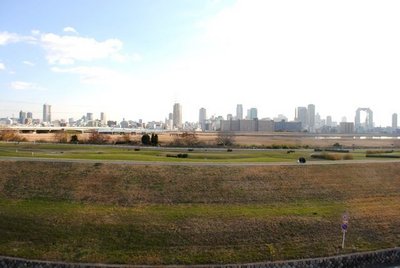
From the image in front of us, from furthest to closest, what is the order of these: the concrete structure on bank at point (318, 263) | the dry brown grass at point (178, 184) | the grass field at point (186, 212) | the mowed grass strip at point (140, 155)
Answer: the mowed grass strip at point (140, 155) < the dry brown grass at point (178, 184) < the grass field at point (186, 212) < the concrete structure on bank at point (318, 263)

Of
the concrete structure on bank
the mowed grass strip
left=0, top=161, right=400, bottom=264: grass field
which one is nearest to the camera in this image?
the concrete structure on bank

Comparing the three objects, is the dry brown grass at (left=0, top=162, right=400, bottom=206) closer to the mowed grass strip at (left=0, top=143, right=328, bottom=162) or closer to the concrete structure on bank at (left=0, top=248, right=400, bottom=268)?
the mowed grass strip at (left=0, top=143, right=328, bottom=162)

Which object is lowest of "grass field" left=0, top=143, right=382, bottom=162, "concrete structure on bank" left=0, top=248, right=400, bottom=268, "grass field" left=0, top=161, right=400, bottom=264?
"concrete structure on bank" left=0, top=248, right=400, bottom=268

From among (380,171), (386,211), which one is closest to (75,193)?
(386,211)

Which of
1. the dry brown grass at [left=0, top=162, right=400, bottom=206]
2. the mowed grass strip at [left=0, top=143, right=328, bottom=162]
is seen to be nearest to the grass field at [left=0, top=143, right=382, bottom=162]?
the mowed grass strip at [left=0, top=143, right=328, bottom=162]

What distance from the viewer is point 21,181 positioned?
31.8 metres

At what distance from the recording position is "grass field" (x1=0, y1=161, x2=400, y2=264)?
22703 mm

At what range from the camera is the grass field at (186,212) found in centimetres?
2270

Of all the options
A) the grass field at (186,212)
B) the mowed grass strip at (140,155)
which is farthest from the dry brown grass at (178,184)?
the mowed grass strip at (140,155)

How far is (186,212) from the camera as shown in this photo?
27.2 m

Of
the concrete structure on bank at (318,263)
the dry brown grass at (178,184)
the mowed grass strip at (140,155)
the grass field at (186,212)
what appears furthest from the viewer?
the mowed grass strip at (140,155)

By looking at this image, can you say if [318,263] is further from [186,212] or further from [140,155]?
[140,155]

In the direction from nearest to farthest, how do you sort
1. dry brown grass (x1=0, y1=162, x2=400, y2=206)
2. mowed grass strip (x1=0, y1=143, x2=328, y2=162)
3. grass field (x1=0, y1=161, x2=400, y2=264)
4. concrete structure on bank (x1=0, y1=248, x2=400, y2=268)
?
concrete structure on bank (x1=0, y1=248, x2=400, y2=268) < grass field (x1=0, y1=161, x2=400, y2=264) < dry brown grass (x1=0, y1=162, x2=400, y2=206) < mowed grass strip (x1=0, y1=143, x2=328, y2=162)

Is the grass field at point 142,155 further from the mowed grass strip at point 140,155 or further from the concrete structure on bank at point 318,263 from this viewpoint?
the concrete structure on bank at point 318,263
